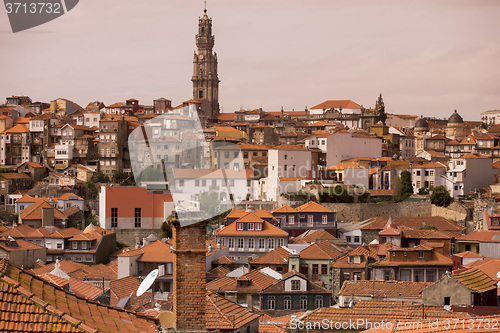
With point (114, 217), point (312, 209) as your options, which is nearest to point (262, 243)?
point (312, 209)

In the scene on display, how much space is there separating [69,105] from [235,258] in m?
50.2

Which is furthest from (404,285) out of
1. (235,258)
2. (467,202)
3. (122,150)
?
(122,150)

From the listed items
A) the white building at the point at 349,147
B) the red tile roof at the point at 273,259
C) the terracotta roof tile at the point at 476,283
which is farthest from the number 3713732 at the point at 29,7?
the white building at the point at 349,147

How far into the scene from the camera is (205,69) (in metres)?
90.9

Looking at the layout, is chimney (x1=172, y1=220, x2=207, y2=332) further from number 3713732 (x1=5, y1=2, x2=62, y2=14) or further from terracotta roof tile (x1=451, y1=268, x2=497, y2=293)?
terracotta roof tile (x1=451, y1=268, x2=497, y2=293)

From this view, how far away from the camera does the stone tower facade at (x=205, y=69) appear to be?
297 feet

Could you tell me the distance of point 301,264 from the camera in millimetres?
30250

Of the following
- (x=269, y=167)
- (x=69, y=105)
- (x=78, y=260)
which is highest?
(x=69, y=105)

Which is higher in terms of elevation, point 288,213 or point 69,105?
point 69,105

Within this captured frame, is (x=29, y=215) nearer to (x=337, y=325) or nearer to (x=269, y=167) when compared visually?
(x=269, y=167)

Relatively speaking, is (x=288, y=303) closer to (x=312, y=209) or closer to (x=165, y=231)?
(x=312, y=209)

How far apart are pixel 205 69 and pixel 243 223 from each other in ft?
185

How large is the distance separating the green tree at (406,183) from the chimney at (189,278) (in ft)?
134

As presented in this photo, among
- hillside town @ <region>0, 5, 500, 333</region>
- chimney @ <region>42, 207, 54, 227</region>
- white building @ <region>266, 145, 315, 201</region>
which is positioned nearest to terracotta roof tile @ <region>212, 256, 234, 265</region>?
hillside town @ <region>0, 5, 500, 333</region>
